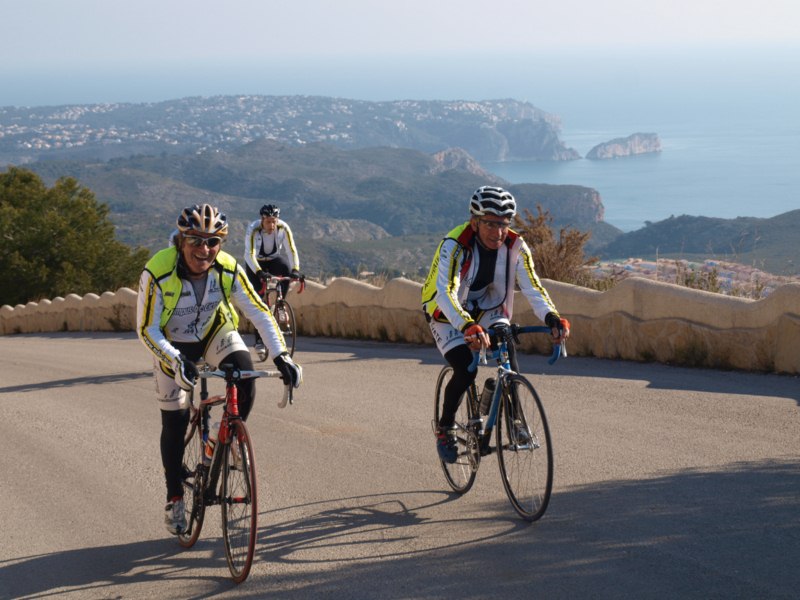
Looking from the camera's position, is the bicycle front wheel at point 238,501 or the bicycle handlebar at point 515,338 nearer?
the bicycle front wheel at point 238,501

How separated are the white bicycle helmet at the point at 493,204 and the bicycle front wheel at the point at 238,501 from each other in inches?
78.3

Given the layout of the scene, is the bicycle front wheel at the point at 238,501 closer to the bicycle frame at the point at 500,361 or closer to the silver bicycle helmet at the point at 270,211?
the bicycle frame at the point at 500,361

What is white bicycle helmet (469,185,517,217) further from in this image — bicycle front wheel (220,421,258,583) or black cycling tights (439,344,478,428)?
bicycle front wheel (220,421,258,583)

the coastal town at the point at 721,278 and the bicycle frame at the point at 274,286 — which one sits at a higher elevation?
the coastal town at the point at 721,278

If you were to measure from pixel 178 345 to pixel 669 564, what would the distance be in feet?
9.82

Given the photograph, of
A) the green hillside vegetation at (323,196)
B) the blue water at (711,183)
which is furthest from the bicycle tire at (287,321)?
the blue water at (711,183)

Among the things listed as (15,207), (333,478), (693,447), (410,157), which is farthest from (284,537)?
(410,157)

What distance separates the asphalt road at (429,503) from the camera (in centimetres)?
516

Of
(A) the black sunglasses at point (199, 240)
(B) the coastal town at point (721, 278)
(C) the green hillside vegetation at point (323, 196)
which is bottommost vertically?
(B) the coastal town at point (721, 278)

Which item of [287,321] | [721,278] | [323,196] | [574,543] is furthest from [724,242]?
[323,196]

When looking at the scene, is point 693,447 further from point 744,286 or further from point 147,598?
point 744,286

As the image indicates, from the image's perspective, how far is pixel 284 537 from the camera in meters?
6.08

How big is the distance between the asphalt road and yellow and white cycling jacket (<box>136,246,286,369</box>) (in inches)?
49.8

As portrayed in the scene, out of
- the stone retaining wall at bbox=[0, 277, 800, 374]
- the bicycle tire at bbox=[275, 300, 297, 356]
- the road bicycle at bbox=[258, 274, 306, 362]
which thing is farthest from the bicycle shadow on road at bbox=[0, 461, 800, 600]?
the bicycle tire at bbox=[275, 300, 297, 356]
